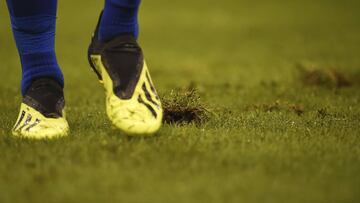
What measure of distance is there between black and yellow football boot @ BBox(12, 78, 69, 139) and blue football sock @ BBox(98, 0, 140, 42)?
0.32 metres

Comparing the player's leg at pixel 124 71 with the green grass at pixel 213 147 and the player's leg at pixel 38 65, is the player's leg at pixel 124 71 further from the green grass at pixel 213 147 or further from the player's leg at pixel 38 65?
the player's leg at pixel 38 65

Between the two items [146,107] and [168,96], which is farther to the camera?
[168,96]

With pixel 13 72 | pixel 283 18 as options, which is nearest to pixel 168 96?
pixel 13 72

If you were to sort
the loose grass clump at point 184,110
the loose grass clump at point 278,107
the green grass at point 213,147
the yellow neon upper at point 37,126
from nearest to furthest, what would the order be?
the green grass at point 213,147 → the yellow neon upper at point 37,126 → the loose grass clump at point 184,110 → the loose grass clump at point 278,107

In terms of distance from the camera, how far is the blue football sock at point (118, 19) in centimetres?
228

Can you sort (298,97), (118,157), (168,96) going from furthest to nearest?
(298,97) < (168,96) < (118,157)

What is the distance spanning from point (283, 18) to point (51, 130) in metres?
8.29

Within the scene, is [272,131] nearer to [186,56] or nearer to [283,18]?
[186,56]

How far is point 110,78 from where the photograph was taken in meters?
2.26

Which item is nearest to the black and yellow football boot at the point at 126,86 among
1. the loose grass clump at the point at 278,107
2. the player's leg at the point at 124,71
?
the player's leg at the point at 124,71

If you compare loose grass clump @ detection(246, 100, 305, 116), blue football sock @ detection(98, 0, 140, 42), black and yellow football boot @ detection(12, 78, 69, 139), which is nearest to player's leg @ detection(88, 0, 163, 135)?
blue football sock @ detection(98, 0, 140, 42)

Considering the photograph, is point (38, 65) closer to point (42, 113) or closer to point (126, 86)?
point (42, 113)

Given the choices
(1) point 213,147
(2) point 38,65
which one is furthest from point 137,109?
(2) point 38,65

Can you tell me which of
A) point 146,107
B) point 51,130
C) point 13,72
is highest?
point 146,107
